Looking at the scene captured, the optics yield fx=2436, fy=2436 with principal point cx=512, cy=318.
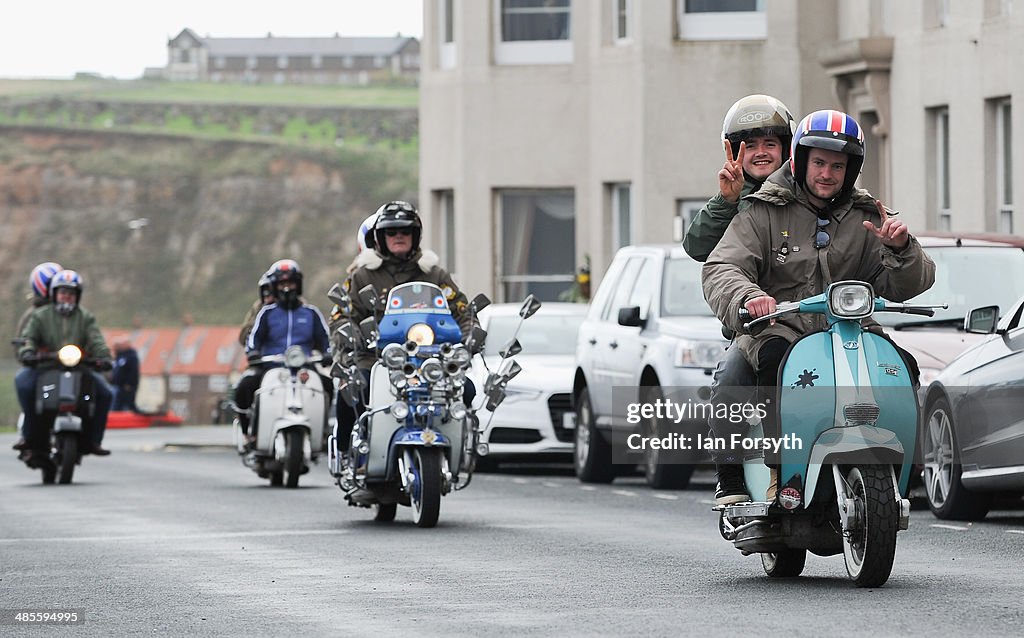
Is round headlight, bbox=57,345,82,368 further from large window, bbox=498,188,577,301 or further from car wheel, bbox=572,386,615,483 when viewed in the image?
large window, bbox=498,188,577,301

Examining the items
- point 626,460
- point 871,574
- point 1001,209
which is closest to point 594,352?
point 626,460

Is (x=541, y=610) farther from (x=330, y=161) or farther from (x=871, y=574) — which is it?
(x=330, y=161)

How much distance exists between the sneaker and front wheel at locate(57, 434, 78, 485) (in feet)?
42.5

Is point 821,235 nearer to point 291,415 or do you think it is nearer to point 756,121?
point 756,121

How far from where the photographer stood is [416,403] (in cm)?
1441

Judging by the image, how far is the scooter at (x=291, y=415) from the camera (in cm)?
2052

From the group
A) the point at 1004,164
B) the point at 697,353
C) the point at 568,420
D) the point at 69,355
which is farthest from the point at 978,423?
the point at 1004,164

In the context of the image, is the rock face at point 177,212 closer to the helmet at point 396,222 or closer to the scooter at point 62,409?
the scooter at point 62,409

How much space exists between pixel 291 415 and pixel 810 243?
11.2 m

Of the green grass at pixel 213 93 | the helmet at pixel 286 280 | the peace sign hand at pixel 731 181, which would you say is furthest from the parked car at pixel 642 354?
the green grass at pixel 213 93

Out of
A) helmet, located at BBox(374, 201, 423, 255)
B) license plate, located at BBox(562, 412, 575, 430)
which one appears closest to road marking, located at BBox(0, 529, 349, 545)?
helmet, located at BBox(374, 201, 423, 255)

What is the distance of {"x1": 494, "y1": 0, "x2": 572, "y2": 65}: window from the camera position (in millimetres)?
36344

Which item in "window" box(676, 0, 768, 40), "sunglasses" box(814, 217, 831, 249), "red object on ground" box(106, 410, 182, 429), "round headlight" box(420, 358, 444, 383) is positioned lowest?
"red object on ground" box(106, 410, 182, 429)

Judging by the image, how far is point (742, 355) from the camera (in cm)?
988
